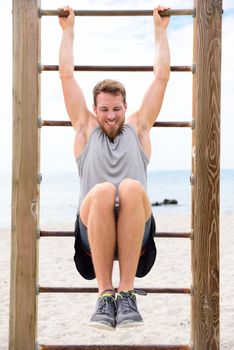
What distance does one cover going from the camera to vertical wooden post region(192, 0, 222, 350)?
357 cm

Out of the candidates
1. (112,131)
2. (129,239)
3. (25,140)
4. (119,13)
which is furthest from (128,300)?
(119,13)

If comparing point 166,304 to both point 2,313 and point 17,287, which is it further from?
point 17,287

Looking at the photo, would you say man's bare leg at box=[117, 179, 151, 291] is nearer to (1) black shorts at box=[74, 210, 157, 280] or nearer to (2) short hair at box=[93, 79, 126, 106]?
(1) black shorts at box=[74, 210, 157, 280]

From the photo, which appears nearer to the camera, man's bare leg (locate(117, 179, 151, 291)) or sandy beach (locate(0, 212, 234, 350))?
man's bare leg (locate(117, 179, 151, 291))

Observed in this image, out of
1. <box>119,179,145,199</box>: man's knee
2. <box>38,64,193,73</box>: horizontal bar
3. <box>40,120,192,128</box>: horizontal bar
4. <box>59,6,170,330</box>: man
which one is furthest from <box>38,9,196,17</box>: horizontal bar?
<box>119,179,145,199</box>: man's knee

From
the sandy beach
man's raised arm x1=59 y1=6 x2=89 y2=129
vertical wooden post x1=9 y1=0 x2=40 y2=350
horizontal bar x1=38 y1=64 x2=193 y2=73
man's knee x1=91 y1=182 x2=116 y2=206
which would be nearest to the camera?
man's knee x1=91 y1=182 x2=116 y2=206

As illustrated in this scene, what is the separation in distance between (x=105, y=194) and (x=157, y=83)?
75 centimetres

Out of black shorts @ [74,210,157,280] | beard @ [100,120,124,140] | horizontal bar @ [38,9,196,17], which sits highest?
horizontal bar @ [38,9,196,17]

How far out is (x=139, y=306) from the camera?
241 inches

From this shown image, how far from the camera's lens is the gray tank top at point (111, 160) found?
3367 mm

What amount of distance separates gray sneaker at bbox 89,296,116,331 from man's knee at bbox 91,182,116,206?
1.56 ft

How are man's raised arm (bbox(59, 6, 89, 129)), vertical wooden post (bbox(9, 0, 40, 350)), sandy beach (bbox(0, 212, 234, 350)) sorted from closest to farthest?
man's raised arm (bbox(59, 6, 89, 129))
vertical wooden post (bbox(9, 0, 40, 350))
sandy beach (bbox(0, 212, 234, 350))

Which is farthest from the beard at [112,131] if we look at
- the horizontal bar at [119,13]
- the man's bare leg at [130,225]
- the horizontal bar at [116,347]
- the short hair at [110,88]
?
the horizontal bar at [116,347]

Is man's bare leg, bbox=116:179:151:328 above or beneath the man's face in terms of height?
beneath
